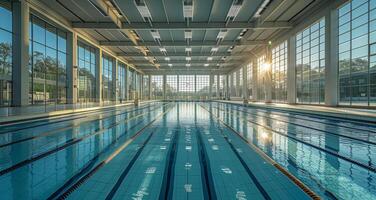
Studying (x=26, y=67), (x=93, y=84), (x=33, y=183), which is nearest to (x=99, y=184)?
(x=33, y=183)

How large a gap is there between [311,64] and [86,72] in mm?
17228

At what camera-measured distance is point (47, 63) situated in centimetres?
1285

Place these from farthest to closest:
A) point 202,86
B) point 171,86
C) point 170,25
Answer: point 202,86, point 171,86, point 170,25

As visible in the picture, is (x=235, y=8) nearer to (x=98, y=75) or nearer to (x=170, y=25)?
(x=170, y=25)

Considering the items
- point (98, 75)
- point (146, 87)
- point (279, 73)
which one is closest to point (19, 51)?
point (98, 75)

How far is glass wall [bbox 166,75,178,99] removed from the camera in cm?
3656

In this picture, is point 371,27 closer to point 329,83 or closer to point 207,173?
point 329,83

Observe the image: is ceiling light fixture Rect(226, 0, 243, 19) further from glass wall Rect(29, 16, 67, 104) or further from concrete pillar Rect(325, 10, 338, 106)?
glass wall Rect(29, 16, 67, 104)


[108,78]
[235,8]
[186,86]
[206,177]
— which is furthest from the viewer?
[186,86]

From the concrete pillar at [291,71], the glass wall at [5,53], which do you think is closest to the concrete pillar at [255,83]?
the concrete pillar at [291,71]

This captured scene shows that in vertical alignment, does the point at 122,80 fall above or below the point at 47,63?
→ above

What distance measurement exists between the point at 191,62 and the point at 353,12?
16.6 meters

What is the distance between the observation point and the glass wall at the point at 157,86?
121ft

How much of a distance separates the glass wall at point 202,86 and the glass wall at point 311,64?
22779mm
